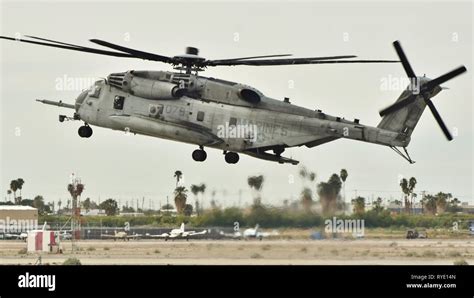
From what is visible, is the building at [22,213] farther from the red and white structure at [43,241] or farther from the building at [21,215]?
the red and white structure at [43,241]

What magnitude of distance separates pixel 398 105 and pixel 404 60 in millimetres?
1893

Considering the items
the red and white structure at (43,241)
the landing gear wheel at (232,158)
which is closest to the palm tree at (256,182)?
the landing gear wheel at (232,158)

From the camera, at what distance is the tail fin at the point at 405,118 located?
45.9 meters

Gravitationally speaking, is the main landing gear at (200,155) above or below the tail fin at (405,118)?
below

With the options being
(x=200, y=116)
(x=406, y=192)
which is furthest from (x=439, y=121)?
(x=406, y=192)

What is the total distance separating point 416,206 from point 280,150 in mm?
11027

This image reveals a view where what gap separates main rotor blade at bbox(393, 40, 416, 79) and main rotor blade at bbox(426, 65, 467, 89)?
73 centimetres

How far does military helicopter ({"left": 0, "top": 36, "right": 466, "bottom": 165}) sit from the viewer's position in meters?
45.6

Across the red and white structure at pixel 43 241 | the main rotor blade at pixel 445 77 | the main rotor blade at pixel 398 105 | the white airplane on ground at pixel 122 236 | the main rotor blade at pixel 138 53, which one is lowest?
the red and white structure at pixel 43 241

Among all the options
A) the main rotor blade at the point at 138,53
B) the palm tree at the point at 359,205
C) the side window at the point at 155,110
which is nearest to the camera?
the main rotor blade at the point at 138,53

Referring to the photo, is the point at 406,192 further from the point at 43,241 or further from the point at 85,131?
the point at 43,241

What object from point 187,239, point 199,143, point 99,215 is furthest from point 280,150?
point 99,215
